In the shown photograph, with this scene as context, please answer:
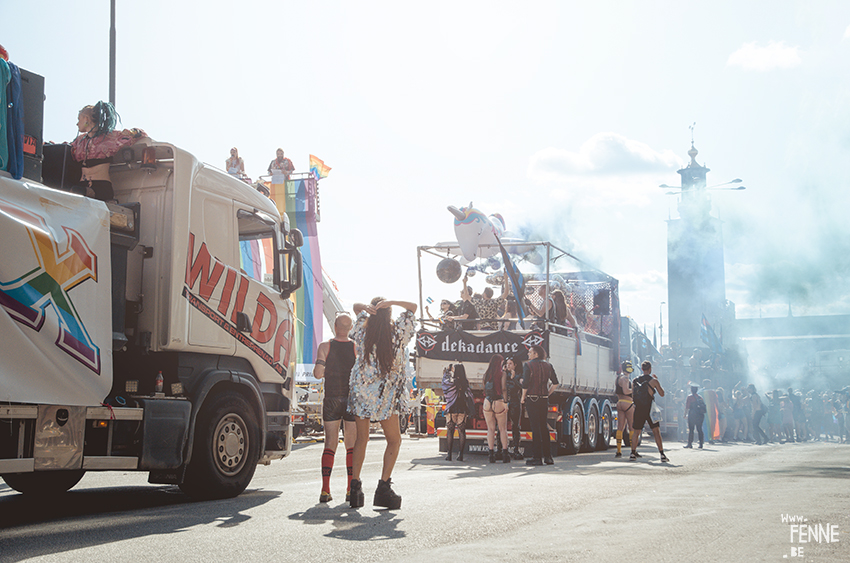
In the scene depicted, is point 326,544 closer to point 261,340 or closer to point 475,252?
point 261,340

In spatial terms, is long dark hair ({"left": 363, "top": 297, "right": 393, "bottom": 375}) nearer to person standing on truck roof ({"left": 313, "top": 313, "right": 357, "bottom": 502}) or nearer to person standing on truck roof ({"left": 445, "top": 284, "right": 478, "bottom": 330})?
person standing on truck roof ({"left": 313, "top": 313, "right": 357, "bottom": 502})

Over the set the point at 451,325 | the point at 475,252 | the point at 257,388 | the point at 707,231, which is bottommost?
the point at 257,388

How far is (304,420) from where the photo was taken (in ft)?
70.0

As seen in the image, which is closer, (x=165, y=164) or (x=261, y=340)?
(x=165, y=164)

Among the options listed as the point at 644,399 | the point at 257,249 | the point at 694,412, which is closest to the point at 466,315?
the point at 644,399

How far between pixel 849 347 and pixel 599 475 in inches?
3287

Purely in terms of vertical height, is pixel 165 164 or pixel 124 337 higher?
pixel 165 164

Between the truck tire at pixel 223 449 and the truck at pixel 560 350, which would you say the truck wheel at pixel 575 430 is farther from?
the truck tire at pixel 223 449

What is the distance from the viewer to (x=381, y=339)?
7.30m

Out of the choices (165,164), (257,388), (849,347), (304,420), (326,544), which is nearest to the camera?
(326,544)

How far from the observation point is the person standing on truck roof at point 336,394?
25.2 ft

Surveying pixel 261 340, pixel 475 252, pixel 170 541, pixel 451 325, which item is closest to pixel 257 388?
pixel 261 340

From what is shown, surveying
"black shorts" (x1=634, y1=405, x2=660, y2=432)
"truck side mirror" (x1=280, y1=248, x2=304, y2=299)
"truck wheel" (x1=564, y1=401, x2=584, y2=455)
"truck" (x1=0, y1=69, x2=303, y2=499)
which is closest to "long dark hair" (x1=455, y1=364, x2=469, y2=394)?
"truck wheel" (x1=564, y1=401, x2=584, y2=455)

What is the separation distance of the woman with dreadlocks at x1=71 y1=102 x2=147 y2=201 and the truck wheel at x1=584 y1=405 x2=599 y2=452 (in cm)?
1135
